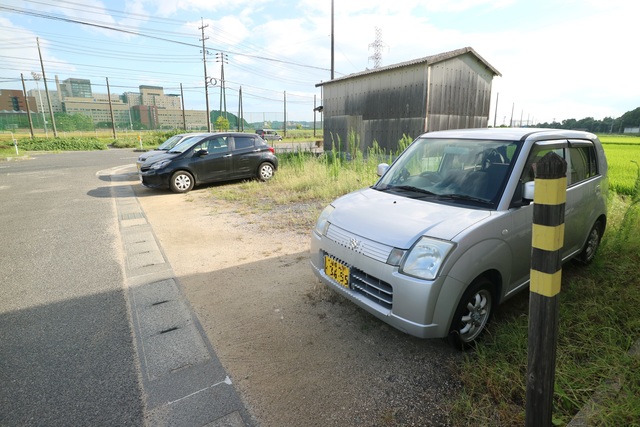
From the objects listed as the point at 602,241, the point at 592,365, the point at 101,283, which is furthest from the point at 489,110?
the point at 101,283

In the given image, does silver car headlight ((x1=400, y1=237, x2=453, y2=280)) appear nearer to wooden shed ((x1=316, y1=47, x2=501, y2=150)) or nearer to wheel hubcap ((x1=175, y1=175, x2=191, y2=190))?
wheel hubcap ((x1=175, y1=175, x2=191, y2=190))

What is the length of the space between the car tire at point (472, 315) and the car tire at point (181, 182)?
8.20 meters

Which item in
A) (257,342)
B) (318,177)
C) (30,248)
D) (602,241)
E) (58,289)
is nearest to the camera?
(257,342)

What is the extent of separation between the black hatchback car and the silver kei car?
697 centimetres

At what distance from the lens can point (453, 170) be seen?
10.5 feet

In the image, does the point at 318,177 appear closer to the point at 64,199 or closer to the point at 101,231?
the point at 101,231

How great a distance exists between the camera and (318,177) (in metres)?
9.28

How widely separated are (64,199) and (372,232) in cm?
881

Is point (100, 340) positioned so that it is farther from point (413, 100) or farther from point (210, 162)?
point (413, 100)

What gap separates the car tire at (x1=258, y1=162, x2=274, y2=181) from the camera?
10.4 meters

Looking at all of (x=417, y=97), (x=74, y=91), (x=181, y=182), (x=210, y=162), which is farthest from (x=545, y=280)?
(x=74, y=91)

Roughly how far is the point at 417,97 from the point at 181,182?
8779mm

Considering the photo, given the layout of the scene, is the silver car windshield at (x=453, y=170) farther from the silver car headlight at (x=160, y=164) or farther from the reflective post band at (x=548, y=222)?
the silver car headlight at (x=160, y=164)

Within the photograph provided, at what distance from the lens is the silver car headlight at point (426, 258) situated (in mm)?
2215
